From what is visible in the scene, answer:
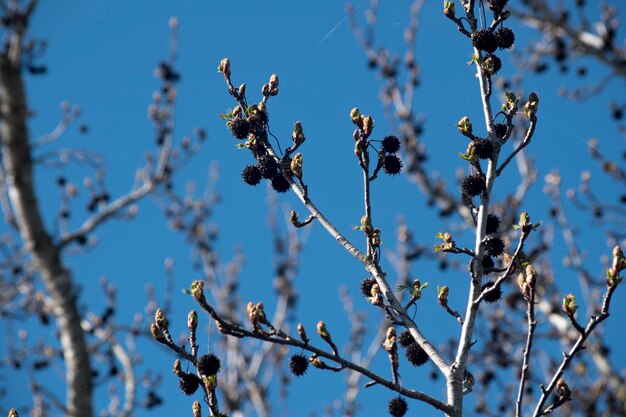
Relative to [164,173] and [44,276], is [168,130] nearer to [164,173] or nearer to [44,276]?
[164,173]

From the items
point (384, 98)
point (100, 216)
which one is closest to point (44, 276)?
point (100, 216)

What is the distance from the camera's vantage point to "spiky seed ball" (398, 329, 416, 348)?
3900 millimetres

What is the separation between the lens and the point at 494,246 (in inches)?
154

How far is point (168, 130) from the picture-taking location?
940 cm

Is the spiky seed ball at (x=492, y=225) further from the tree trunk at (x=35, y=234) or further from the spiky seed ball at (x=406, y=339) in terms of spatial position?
the tree trunk at (x=35, y=234)

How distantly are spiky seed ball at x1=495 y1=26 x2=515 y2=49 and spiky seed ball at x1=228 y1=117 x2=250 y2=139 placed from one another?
143 centimetres

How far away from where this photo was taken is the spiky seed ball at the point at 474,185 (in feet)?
12.9

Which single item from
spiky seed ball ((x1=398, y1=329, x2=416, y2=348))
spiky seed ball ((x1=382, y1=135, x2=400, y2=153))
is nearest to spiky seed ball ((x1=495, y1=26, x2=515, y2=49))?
spiky seed ball ((x1=382, y1=135, x2=400, y2=153))

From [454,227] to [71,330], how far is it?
827 centimetres

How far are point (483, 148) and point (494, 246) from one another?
50 centimetres

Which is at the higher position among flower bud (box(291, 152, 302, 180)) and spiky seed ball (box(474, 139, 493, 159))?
flower bud (box(291, 152, 302, 180))

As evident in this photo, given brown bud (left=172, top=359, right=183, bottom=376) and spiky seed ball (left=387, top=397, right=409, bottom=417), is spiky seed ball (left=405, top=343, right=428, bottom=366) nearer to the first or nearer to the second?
spiky seed ball (left=387, top=397, right=409, bottom=417)

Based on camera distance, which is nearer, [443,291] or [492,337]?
[443,291]

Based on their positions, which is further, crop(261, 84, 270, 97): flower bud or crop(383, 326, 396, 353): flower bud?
crop(261, 84, 270, 97): flower bud
